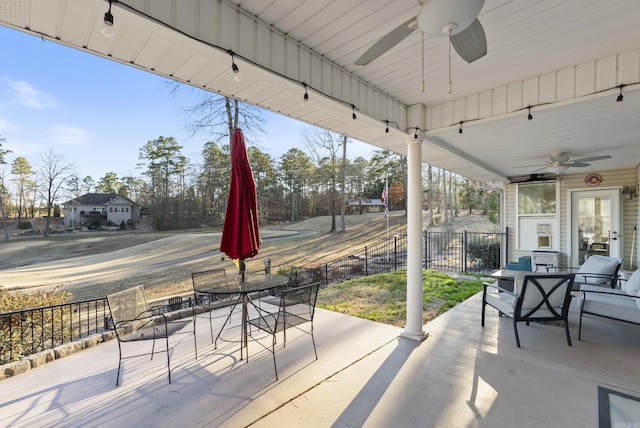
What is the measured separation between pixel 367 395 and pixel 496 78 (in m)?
3.17

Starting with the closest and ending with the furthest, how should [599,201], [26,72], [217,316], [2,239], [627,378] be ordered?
[627,378] → [217,316] → [599,201] → [26,72] → [2,239]

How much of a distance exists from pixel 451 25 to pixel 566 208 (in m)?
7.91

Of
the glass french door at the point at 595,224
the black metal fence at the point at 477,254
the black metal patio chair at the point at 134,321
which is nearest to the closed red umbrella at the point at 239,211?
the black metal patio chair at the point at 134,321

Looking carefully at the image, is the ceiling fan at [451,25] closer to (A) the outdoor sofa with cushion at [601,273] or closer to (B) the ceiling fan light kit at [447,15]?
(B) the ceiling fan light kit at [447,15]

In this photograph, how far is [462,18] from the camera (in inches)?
52.4

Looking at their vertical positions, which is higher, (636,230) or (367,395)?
(636,230)

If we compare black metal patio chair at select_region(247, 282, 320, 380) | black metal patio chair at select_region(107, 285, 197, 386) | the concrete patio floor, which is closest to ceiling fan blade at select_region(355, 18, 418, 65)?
black metal patio chair at select_region(247, 282, 320, 380)

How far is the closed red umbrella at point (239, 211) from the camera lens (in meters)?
2.98

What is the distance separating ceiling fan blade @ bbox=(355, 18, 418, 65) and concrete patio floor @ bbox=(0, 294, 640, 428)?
223 cm

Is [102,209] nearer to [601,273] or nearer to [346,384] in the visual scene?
[346,384]

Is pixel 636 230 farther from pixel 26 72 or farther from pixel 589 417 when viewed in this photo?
pixel 26 72

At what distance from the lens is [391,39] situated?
1570 mm

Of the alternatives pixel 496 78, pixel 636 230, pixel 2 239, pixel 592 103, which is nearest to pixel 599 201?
pixel 636 230

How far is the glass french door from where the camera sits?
6301mm
